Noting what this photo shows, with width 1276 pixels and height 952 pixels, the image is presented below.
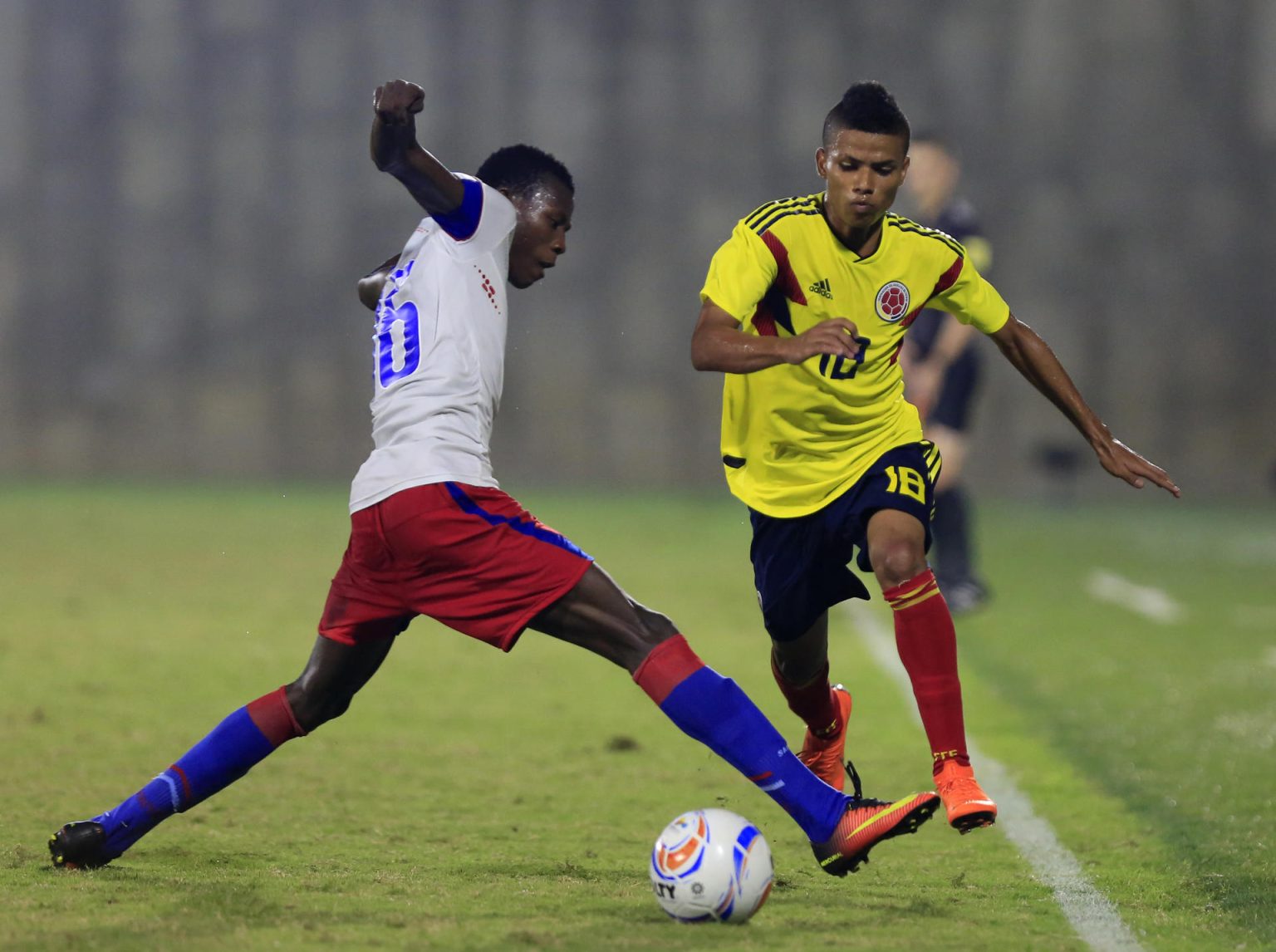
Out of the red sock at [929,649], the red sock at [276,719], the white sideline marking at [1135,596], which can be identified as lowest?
the white sideline marking at [1135,596]

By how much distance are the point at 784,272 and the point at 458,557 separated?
1.14m

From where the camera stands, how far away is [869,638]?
8.95 metres

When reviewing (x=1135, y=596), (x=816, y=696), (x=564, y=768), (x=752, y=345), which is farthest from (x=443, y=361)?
(x=1135, y=596)

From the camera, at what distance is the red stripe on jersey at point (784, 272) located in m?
4.33

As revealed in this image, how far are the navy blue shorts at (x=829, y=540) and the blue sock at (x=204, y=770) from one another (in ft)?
4.25

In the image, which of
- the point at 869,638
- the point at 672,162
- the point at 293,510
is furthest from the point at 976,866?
the point at 672,162

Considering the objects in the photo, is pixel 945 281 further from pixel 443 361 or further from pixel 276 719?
pixel 276 719

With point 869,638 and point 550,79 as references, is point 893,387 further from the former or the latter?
point 550,79

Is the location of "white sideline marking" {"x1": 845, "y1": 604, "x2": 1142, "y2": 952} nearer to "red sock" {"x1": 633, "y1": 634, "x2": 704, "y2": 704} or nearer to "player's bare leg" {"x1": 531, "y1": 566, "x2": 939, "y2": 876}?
"player's bare leg" {"x1": 531, "y1": 566, "x2": 939, "y2": 876}

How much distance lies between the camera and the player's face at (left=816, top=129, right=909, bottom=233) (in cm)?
429

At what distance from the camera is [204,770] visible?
4188mm

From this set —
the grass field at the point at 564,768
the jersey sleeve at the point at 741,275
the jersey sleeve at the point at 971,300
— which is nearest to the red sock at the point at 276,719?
the grass field at the point at 564,768

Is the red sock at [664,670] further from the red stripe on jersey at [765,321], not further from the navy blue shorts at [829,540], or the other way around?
the red stripe on jersey at [765,321]

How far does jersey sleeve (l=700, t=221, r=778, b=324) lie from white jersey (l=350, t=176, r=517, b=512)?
511 mm
